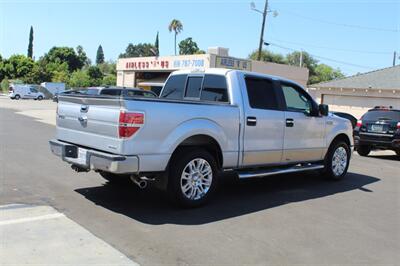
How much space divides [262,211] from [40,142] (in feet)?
29.2

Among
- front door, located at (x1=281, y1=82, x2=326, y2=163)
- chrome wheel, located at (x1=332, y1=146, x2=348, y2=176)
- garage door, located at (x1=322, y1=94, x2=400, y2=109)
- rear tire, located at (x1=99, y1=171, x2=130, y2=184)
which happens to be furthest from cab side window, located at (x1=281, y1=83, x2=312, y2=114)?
garage door, located at (x1=322, y1=94, x2=400, y2=109)

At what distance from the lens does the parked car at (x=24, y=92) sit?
180 feet

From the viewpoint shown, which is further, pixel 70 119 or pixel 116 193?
pixel 116 193

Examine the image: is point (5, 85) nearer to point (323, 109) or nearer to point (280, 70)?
point (280, 70)

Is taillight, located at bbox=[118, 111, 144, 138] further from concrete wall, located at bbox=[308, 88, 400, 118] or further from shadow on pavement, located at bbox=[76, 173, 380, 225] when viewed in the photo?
concrete wall, located at bbox=[308, 88, 400, 118]

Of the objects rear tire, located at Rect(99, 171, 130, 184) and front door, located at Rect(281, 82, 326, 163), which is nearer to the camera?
rear tire, located at Rect(99, 171, 130, 184)

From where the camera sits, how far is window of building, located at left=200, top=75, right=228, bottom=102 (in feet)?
24.9

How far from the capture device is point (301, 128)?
8570mm

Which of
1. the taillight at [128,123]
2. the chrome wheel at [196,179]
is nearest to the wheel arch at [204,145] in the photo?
the chrome wheel at [196,179]

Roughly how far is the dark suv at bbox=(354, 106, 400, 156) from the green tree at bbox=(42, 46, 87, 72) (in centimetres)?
8758

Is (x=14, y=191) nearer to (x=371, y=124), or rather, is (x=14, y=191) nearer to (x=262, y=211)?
(x=262, y=211)

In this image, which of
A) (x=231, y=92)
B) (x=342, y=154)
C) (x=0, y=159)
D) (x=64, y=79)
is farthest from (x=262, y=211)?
(x=64, y=79)

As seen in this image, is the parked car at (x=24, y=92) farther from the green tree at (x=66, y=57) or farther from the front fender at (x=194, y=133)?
the front fender at (x=194, y=133)

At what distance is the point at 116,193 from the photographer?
7.45 meters
